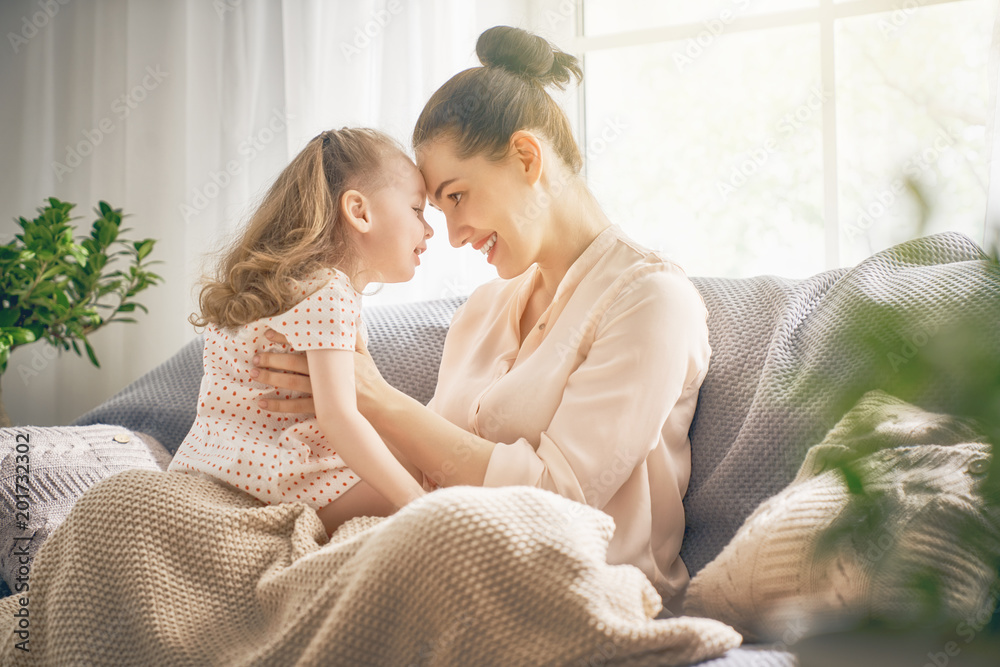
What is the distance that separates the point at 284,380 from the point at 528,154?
0.56 m

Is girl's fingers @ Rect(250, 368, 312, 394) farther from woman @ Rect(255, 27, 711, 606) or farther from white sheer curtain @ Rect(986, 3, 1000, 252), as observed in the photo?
white sheer curtain @ Rect(986, 3, 1000, 252)

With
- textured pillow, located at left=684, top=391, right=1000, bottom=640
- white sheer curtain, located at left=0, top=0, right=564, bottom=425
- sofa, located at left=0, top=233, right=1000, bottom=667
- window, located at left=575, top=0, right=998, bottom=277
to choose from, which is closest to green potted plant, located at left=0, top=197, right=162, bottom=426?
white sheer curtain, located at left=0, top=0, right=564, bottom=425

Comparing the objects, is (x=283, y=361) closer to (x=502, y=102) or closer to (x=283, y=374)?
(x=283, y=374)

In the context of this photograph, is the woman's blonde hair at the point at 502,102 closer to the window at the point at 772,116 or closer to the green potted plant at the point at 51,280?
the window at the point at 772,116

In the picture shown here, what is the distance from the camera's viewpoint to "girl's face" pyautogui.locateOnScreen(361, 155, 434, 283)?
1.34 meters

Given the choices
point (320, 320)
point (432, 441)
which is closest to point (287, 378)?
point (320, 320)

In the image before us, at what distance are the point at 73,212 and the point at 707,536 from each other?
2.70m

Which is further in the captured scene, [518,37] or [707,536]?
[518,37]

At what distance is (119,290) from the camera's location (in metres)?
2.60

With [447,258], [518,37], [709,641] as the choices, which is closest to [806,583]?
[709,641]

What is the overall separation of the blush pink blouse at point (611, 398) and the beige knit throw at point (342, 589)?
27 centimetres

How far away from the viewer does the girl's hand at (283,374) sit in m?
1.18

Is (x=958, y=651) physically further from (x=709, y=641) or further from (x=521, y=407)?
(x=521, y=407)

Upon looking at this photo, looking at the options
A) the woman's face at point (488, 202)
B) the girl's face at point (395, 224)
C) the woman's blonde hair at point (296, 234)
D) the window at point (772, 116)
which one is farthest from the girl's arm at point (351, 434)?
the window at point (772, 116)
